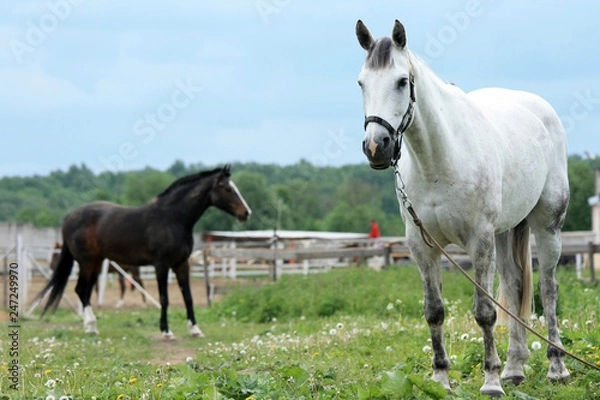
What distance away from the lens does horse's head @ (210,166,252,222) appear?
40.3 feet

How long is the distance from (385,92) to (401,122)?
0.20 metres

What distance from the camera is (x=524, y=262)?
5832mm

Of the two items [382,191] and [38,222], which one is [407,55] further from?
[382,191]

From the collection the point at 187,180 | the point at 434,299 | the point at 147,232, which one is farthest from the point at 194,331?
the point at 434,299

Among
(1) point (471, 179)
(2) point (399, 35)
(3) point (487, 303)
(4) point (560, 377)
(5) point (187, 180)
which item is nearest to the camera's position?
(2) point (399, 35)

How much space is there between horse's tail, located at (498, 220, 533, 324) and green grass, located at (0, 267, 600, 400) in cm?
46

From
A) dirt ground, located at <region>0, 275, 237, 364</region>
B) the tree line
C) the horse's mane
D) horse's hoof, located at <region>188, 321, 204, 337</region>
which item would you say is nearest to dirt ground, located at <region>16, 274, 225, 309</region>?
dirt ground, located at <region>0, 275, 237, 364</region>

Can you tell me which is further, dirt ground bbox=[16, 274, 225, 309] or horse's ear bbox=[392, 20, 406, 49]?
dirt ground bbox=[16, 274, 225, 309]

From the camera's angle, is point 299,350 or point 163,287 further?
point 163,287

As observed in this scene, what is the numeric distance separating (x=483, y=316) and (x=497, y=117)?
4.89 ft

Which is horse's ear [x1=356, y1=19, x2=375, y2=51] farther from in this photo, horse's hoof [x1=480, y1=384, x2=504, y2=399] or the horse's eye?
horse's hoof [x1=480, y1=384, x2=504, y2=399]

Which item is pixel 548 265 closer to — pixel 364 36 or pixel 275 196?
pixel 364 36

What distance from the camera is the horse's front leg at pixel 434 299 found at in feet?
16.3

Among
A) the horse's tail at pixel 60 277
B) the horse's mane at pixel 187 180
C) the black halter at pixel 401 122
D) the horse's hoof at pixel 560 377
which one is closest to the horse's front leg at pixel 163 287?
the horse's mane at pixel 187 180
